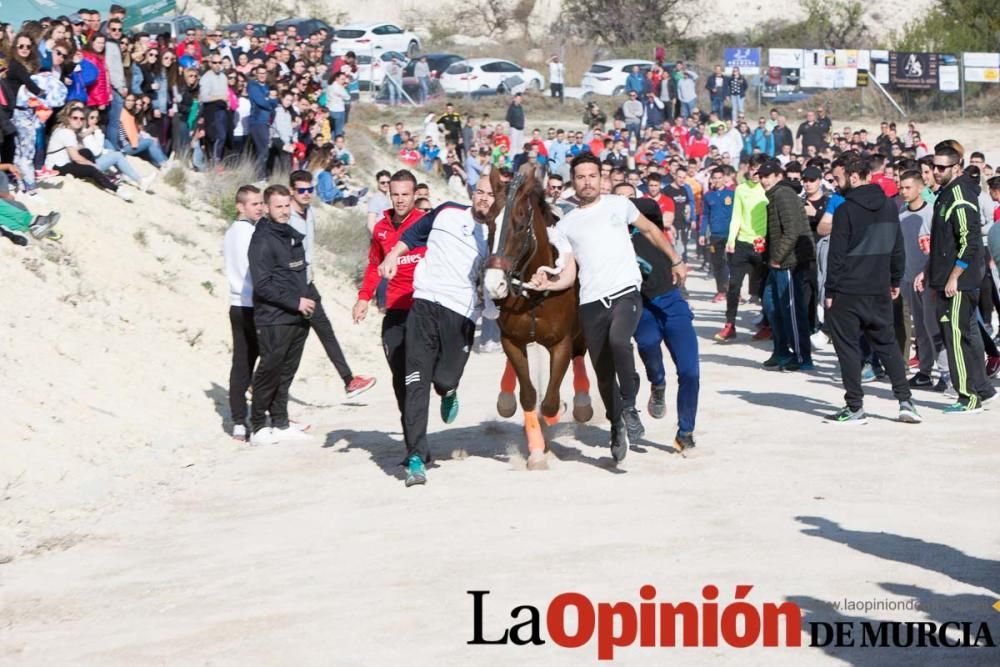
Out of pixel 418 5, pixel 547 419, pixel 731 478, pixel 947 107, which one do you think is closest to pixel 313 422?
pixel 547 419

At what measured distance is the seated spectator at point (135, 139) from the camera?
1878cm

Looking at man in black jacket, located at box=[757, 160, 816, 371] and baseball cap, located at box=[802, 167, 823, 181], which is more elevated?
baseball cap, located at box=[802, 167, 823, 181]

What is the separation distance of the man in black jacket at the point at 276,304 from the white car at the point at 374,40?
39291 millimetres

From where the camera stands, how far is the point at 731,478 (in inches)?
398

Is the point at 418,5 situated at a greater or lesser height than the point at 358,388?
greater

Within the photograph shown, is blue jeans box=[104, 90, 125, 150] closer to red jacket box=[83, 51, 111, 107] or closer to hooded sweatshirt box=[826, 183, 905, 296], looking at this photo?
red jacket box=[83, 51, 111, 107]

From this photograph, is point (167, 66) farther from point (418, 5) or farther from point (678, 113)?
point (418, 5)

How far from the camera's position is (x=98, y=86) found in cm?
1781

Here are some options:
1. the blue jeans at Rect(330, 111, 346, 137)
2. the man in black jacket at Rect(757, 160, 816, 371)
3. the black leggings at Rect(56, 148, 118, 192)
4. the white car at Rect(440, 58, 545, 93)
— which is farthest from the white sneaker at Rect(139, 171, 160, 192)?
the white car at Rect(440, 58, 545, 93)

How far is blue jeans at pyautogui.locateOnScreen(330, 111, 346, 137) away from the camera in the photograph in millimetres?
26594

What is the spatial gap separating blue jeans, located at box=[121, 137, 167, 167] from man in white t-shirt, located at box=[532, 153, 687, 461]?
33.4 ft

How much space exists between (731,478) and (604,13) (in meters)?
Answer: 54.6

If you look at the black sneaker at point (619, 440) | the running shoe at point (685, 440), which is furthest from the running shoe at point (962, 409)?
the black sneaker at point (619, 440)

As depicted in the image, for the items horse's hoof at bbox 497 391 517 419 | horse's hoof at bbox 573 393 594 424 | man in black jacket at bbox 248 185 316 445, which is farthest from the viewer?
man in black jacket at bbox 248 185 316 445
